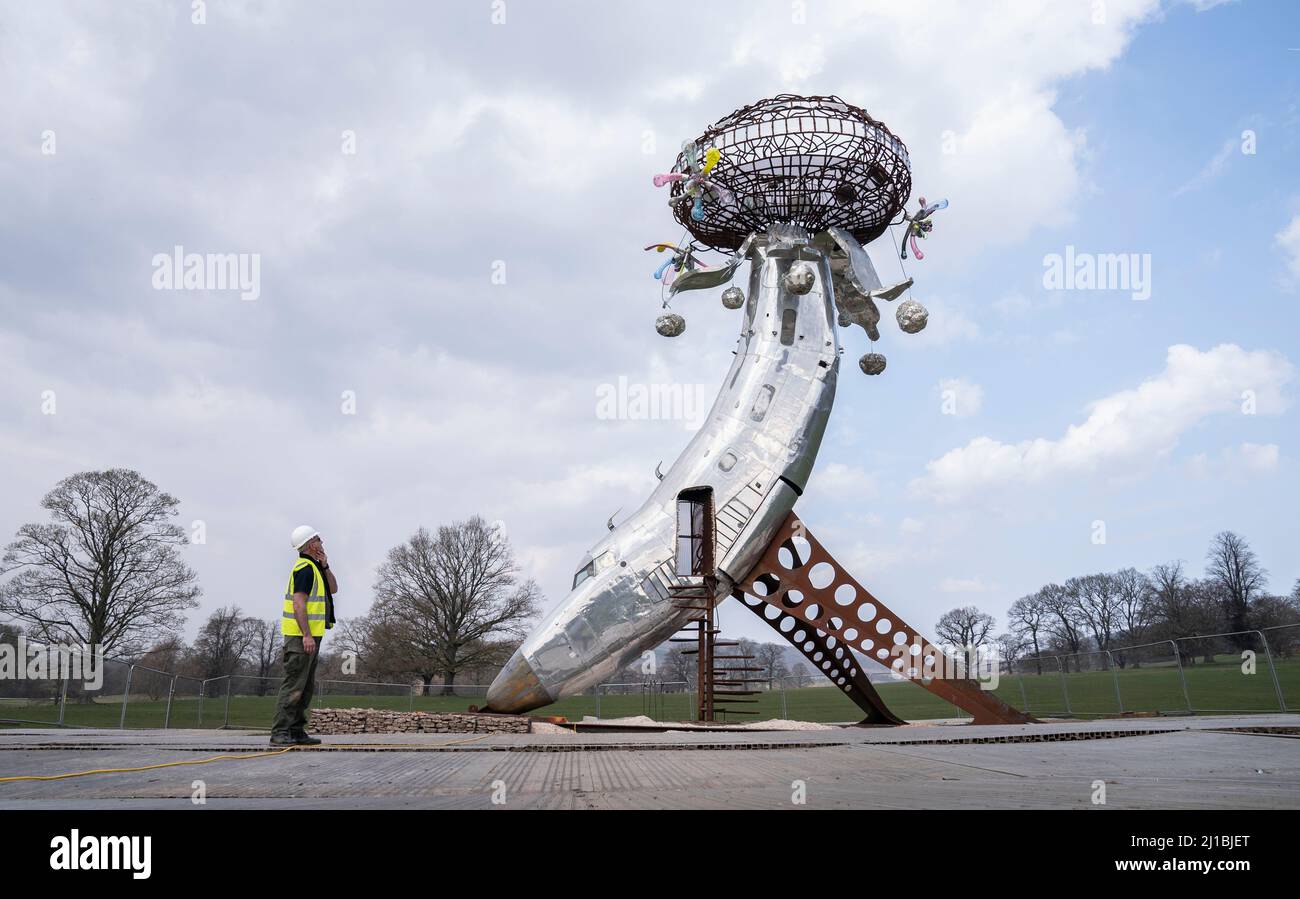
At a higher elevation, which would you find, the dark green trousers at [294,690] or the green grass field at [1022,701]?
the dark green trousers at [294,690]

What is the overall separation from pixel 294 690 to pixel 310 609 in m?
0.76

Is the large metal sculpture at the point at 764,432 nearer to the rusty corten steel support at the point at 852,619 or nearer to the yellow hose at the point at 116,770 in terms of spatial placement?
the rusty corten steel support at the point at 852,619

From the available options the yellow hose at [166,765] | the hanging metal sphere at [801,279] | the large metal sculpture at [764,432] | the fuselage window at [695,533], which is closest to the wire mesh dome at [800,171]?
the large metal sculpture at [764,432]

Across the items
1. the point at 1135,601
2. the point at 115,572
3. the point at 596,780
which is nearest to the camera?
the point at 596,780

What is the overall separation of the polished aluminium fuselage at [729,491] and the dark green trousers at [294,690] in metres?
8.20

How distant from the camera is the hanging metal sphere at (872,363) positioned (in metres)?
19.1

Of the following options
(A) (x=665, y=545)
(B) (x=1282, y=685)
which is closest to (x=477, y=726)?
(A) (x=665, y=545)

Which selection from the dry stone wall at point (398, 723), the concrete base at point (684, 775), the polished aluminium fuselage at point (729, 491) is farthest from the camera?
the polished aluminium fuselage at point (729, 491)

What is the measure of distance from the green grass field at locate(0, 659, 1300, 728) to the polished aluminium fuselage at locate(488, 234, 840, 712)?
14.5ft
